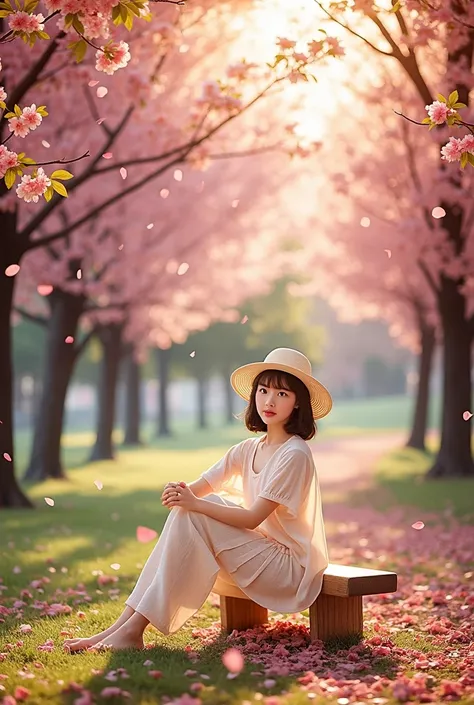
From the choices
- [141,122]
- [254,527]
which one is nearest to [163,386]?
[141,122]

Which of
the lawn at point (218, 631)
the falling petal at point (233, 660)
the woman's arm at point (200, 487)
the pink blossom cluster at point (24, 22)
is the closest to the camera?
the lawn at point (218, 631)

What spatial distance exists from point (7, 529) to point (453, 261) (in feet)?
25.3

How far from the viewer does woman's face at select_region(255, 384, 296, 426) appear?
5.76 metres

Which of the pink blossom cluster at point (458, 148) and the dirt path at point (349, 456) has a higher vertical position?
the pink blossom cluster at point (458, 148)

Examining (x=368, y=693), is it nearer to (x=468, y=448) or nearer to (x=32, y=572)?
(x=32, y=572)

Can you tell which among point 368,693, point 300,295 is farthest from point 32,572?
point 300,295

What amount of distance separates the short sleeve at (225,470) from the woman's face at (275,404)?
31 centimetres

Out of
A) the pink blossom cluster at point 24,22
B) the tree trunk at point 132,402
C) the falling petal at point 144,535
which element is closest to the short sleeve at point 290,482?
the pink blossom cluster at point 24,22

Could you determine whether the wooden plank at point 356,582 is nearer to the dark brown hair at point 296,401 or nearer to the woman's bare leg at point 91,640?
the dark brown hair at point 296,401

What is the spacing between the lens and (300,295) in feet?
127

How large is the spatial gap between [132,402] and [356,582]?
2553 cm

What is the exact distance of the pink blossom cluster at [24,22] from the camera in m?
5.19

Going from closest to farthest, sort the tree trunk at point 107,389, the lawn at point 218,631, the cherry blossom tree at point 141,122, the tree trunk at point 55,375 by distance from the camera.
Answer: the lawn at point 218,631 → the cherry blossom tree at point 141,122 → the tree trunk at point 55,375 → the tree trunk at point 107,389

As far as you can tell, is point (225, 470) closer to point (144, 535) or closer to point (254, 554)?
point (254, 554)
